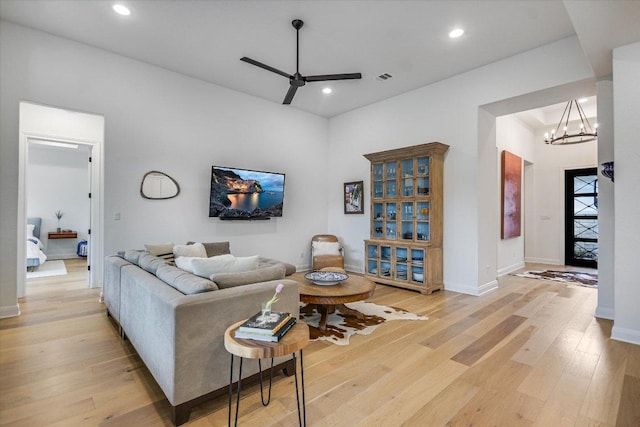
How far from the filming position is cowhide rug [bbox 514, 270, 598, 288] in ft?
17.2

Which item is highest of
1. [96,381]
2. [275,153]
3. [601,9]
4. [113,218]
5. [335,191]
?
[601,9]

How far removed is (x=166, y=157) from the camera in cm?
471

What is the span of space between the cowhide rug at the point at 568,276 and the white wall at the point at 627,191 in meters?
2.53

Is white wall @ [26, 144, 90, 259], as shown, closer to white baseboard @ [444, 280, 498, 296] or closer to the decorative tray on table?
the decorative tray on table

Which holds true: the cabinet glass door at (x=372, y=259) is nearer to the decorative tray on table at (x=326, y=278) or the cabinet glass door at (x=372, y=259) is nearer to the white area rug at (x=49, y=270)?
the decorative tray on table at (x=326, y=278)

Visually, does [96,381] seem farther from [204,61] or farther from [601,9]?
[601,9]

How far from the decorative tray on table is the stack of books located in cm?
163

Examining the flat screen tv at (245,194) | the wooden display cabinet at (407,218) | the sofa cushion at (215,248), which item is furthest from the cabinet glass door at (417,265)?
the sofa cushion at (215,248)

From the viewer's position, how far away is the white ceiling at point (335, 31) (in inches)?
124

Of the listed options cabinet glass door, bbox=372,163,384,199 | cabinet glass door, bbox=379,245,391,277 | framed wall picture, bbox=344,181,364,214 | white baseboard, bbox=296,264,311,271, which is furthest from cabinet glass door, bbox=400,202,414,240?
white baseboard, bbox=296,264,311,271

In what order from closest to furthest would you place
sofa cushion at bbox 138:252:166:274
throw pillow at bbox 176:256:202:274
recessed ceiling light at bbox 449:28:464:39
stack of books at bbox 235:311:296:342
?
stack of books at bbox 235:311:296:342 < throw pillow at bbox 176:256:202:274 < sofa cushion at bbox 138:252:166:274 < recessed ceiling light at bbox 449:28:464:39

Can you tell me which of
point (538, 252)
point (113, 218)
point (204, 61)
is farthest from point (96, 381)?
point (538, 252)

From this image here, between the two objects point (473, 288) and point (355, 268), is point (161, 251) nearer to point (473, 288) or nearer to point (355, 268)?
point (355, 268)

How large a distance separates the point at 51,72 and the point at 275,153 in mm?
3347
